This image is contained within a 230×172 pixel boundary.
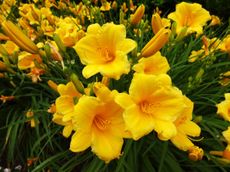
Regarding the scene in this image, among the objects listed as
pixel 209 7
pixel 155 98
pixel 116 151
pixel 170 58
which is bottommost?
pixel 209 7

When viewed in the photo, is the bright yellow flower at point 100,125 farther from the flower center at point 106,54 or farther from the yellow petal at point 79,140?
the flower center at point 106,54

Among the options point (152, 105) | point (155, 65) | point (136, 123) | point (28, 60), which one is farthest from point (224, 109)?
point (28, 60)

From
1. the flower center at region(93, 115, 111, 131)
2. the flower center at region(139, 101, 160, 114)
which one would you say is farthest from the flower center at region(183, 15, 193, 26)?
the flower center at region(93, 115, 111, 131)

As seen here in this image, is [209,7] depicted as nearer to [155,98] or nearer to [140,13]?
[140,13]

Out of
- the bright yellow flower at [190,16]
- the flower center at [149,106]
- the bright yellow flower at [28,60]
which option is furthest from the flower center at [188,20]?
the flower center at [149,106]

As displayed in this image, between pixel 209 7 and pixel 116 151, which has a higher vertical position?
pixel 116 151

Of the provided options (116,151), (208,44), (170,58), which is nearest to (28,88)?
(170,58)

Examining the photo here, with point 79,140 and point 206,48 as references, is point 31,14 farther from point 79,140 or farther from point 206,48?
point 79,140
